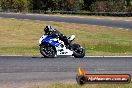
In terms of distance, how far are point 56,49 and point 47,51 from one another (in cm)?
41

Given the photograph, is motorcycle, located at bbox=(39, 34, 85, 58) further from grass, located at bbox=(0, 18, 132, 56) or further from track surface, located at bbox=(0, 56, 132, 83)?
grass, located at bbox=(0, 18, 132, 56)

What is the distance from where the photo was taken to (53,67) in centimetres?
1591

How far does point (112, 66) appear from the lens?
16.3 m

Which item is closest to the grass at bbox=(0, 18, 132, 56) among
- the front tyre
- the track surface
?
the front tyre

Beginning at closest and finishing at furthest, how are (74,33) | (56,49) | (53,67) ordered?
(53,67) < (56,49) < (74,33)

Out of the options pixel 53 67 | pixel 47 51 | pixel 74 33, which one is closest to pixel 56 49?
pixel 47 51

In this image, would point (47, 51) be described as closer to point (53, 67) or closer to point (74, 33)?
point (53, 67)

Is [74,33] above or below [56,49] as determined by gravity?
below

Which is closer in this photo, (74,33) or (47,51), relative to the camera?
(47,51)

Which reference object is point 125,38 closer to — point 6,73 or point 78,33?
point 78,33

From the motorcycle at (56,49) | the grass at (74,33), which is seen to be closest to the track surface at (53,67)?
the motorcycle at (56,49)

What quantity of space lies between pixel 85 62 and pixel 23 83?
491 centimetres

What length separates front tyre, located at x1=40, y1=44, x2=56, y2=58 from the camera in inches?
749

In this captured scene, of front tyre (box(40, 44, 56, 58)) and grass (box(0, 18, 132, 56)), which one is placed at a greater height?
front tyre (box(40, 44, 56, 58))
